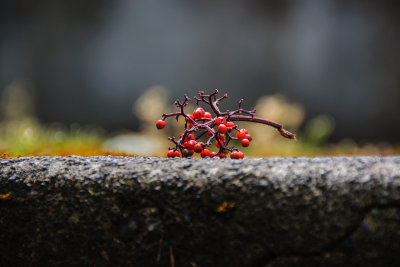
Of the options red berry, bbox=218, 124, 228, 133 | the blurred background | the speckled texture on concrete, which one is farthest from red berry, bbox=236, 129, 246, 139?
the blurred background

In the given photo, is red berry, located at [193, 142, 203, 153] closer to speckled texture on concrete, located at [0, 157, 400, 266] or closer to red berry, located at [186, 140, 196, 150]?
red berry, located at [186, 140, 196, 150]

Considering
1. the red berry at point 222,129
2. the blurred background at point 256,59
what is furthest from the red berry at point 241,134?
the blurred background at point 256,59

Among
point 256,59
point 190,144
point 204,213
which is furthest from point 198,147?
point 256,59

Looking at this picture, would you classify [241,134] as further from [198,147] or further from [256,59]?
[256,59]

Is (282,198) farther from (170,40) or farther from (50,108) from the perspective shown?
(50,108)

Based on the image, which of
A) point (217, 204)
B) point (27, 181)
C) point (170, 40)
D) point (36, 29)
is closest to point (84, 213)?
point (27, 181)

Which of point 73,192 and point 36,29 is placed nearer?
point 73,192

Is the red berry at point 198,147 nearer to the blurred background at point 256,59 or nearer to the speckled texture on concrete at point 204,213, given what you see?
the speckled texture on concrete at point 204,213

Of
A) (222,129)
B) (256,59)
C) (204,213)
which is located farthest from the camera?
(256,59)
